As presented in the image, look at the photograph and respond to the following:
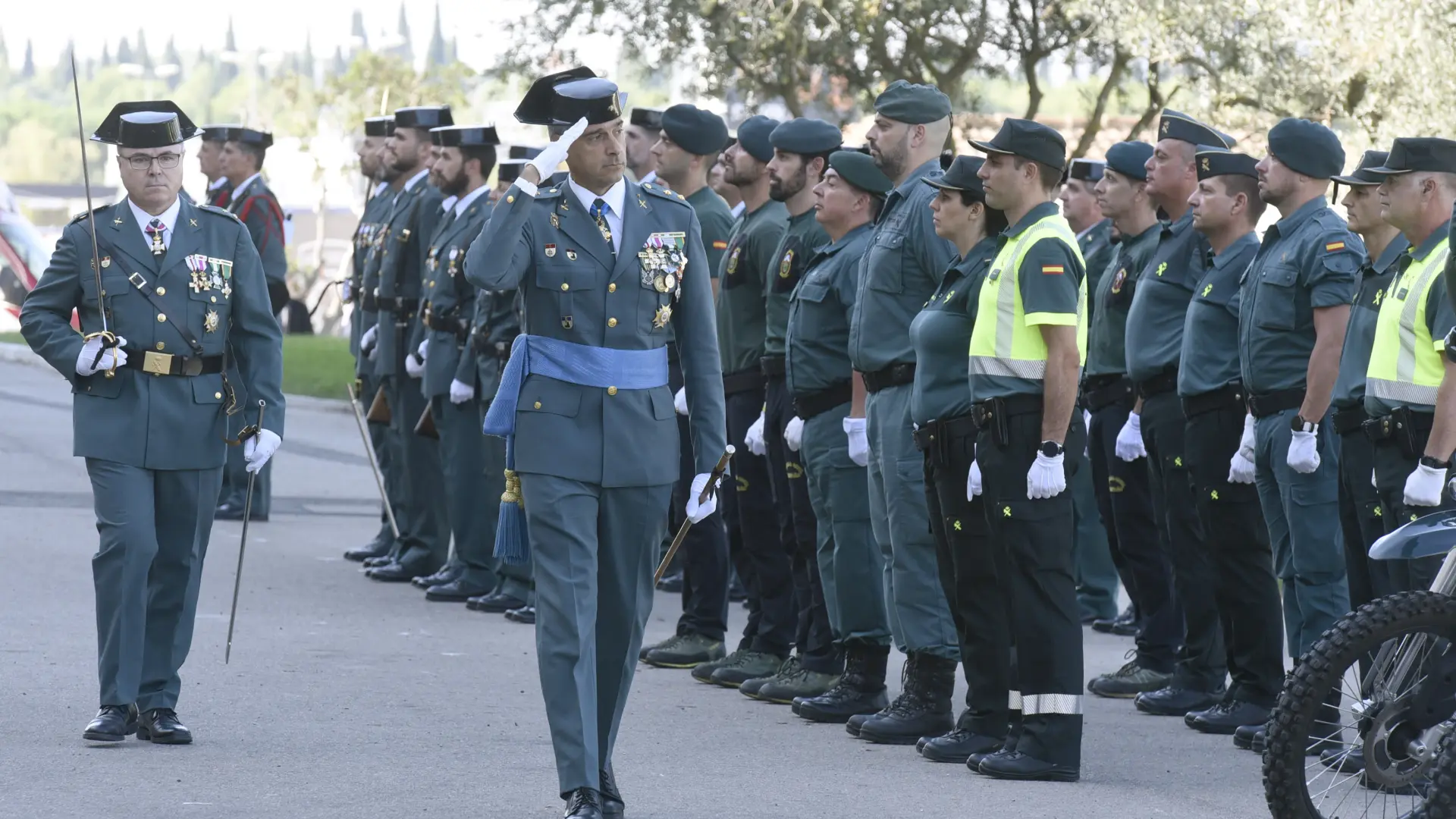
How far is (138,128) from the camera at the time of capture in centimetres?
730

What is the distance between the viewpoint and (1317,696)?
5594 millimetres

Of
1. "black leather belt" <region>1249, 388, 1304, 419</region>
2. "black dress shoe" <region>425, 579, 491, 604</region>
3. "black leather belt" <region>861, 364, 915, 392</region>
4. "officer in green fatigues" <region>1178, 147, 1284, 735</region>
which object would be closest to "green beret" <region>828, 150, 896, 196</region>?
"black leather belt" <region>861, 364, 915, 392</region>

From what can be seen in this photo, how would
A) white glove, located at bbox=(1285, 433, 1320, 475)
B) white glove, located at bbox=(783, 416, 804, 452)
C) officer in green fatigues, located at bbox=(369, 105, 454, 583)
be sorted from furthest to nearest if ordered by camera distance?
officer in green fatigues, located at bbox=(369, 105, 454, 583) < white glove, located at bbox=(783, 416, 804, 452) < white glove, located at bbox=(1285, 433, 1320, 475)

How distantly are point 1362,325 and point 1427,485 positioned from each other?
883 mm

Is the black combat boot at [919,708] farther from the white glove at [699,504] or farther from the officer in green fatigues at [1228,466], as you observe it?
the white glove at [699,504]

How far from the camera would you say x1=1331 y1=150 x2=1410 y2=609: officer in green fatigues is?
7148mm

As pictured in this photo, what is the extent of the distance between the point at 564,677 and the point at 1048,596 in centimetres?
184

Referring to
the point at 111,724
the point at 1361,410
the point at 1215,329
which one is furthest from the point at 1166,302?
the point at 111,724

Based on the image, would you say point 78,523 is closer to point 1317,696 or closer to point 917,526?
point 917,526

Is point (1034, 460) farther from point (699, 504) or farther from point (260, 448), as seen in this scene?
point (260, 448)

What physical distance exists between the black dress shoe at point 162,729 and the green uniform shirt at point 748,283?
310 cm

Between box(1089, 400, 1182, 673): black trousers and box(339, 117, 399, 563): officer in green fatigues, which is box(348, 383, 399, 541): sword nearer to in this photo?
box(339, 117, 399, 563): officer in green fatigues

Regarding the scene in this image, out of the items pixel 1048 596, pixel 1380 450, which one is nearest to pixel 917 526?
pixel 1048 596

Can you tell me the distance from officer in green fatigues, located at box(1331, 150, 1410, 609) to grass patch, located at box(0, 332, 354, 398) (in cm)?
1530
